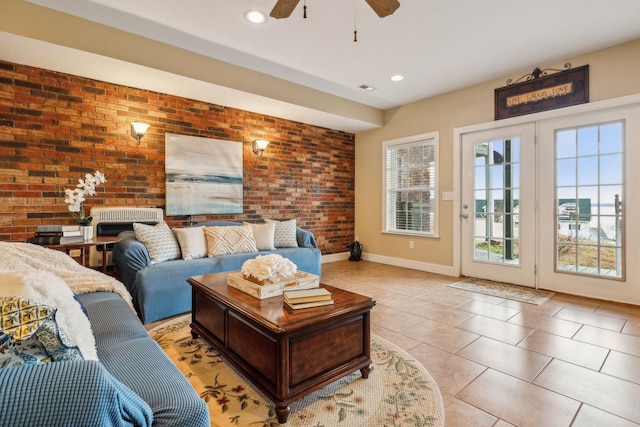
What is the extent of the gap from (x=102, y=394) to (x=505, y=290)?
416 centimetres

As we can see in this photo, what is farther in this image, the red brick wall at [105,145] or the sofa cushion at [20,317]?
the red brick wall at [105,145]

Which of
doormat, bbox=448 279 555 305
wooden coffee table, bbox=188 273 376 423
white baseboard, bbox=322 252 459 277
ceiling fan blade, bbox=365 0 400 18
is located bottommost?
doormat, bbox=448 279 555 305

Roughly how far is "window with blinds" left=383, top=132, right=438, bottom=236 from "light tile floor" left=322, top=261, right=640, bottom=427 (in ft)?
5.20

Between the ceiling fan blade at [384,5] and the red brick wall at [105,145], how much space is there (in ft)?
9.29

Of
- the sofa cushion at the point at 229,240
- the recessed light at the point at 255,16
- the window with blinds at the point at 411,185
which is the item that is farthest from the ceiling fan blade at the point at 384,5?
the window with blinds at the point at 411,185

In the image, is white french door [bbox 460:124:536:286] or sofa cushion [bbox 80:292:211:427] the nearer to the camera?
sofa cushion [bbox 80:292:211:427]

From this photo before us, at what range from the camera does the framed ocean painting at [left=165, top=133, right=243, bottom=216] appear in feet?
13.1

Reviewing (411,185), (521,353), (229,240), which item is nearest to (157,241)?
(229,240)

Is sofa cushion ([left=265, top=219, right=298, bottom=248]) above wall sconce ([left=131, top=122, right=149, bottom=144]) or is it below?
below

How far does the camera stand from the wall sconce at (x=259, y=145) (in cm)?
463

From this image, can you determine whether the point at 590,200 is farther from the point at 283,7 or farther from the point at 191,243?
the point at 191,243

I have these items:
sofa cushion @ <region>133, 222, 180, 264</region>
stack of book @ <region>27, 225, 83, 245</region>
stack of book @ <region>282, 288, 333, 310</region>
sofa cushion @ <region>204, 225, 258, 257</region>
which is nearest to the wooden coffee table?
stack of book @ <region>282, 288, 333, 310</region>

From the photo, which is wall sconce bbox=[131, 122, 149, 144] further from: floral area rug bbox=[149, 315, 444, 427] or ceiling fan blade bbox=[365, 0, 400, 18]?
ceiling fan blade bbox=[365, 0, 400, 18]

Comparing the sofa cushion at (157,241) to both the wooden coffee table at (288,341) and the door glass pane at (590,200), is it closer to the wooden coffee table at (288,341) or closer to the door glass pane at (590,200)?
the wooden coffee table at (288,341)
